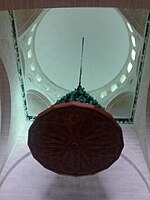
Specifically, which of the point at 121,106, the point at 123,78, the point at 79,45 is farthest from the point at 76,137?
the point at 79,45

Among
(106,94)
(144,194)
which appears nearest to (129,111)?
(106,94)

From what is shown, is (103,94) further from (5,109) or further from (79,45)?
(5,109)

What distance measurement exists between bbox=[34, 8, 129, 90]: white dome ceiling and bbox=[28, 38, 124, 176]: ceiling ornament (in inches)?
120

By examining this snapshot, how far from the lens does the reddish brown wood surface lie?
5598 millimetres

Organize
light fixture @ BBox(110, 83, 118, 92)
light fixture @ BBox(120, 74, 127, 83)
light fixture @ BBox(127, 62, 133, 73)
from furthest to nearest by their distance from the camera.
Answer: light fixture @ BBox(110, 83, 118, 92)
light fixture @ BBox(120, 74, 127, 83)
light fixture @ BBox(127, 62, 133, 73)

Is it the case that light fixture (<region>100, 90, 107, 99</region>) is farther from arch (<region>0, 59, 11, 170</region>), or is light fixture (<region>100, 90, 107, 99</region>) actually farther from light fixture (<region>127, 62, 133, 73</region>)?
arch (<region>0, 59, 11, 170</region>)

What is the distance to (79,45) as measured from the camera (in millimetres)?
9734

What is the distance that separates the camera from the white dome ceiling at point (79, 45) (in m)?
9.27

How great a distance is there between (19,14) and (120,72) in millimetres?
2856

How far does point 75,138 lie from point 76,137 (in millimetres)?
25

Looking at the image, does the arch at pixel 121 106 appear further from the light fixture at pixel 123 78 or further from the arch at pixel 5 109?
the arch at pixel 5 109

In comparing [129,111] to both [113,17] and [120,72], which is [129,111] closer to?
[120,72]

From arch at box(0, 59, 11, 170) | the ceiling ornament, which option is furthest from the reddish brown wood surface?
arch at box(0, 59, 11, 170)

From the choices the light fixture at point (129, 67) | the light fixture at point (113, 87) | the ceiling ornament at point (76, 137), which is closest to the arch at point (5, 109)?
the ceiling ornament at point (76, 137)
